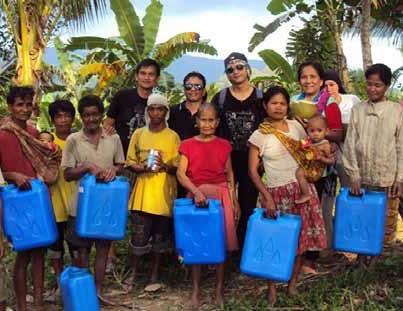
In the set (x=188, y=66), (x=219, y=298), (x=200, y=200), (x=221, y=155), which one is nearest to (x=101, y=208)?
(x=200, y=200)

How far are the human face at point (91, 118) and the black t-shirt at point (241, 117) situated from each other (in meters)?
0.87

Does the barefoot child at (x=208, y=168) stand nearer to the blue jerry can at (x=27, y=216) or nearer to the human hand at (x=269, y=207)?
the human hand at (x=269, y=207)

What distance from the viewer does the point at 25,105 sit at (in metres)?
3.43

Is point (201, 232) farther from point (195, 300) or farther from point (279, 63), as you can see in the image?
point (279, 63)

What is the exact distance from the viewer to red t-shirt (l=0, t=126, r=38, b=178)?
11.0 feet

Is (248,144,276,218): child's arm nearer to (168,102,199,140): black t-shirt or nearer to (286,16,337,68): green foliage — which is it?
(168,102,199,140): black t-shirt

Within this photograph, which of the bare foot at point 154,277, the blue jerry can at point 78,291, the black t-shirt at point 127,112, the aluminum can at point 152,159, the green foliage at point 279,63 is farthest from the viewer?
the green foliage at point 279,63

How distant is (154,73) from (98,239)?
137cm

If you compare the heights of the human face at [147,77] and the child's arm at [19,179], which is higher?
the human face at [147,77]

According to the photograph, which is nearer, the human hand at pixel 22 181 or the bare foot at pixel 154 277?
the human hand at pixel 22 181

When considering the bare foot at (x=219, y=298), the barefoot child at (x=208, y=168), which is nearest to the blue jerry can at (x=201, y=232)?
the barefoot child at (x=208, y=168)

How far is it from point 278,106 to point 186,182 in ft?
2.57

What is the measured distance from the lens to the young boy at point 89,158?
358cm

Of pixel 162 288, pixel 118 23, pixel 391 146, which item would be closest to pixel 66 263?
pixel 162 288
